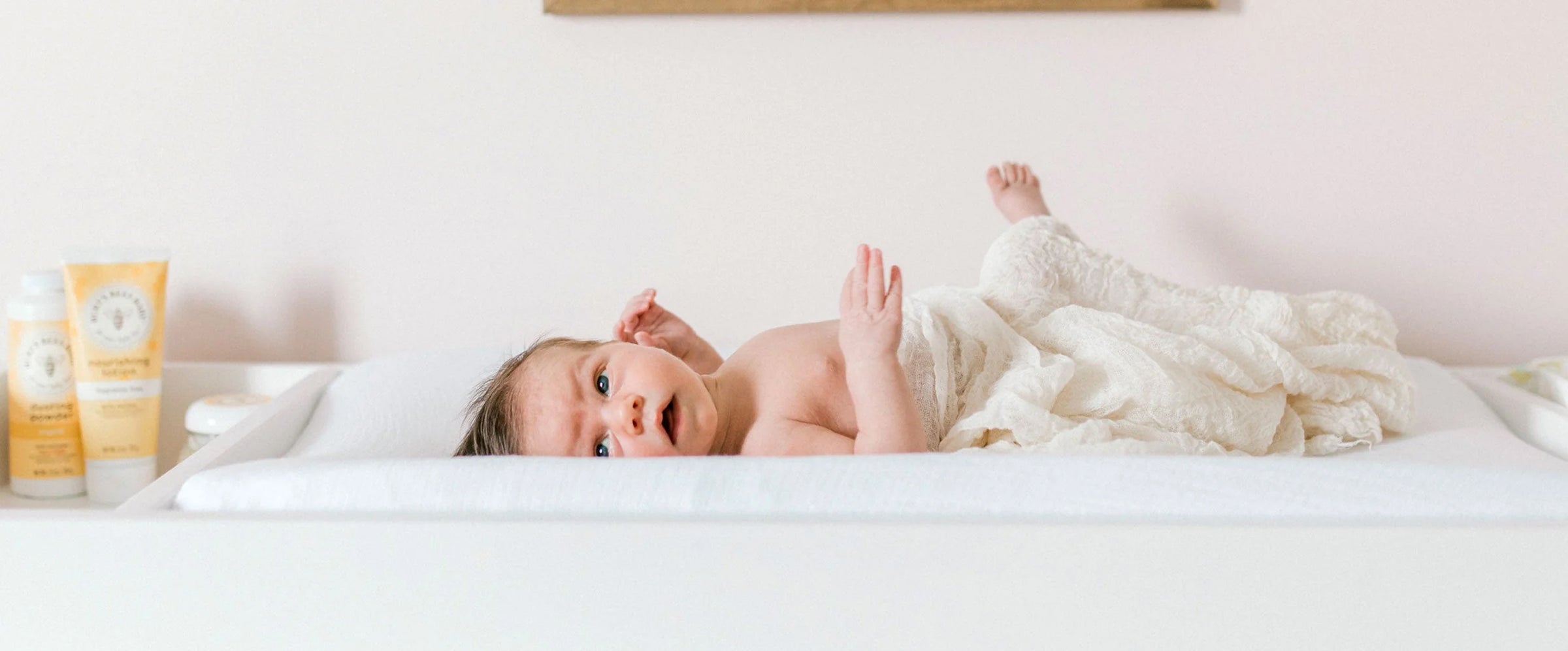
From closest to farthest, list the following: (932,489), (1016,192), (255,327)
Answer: (932,489), (1016,192), (255,327)

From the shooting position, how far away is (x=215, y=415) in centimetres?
113

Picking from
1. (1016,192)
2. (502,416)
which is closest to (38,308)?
(502,416)

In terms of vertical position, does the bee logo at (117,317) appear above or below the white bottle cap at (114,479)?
above

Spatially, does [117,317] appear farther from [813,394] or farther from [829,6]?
[829,6]

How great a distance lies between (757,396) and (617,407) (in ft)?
0.48

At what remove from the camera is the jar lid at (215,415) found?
3.70 feet

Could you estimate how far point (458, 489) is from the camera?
2.25 ft

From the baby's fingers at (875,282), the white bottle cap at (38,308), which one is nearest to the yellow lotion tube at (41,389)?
the white bottle cap at (38,308)

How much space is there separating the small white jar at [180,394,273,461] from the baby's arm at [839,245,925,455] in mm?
595

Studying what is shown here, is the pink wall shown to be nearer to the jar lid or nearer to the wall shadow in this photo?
the wall shadow

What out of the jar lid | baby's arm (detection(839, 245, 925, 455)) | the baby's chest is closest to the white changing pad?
baby's arm (detection(839, 245, 925, 455))

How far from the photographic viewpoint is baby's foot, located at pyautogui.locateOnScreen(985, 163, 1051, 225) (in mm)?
1245

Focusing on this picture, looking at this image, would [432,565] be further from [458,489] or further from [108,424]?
[108,424]

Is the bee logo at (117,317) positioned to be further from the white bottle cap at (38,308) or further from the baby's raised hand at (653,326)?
the baby's raised hand at (653,326)
